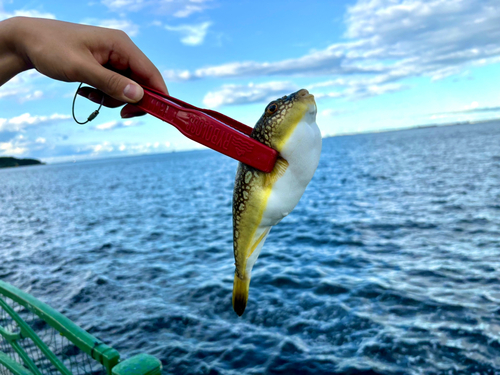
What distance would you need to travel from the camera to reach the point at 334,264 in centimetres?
1248

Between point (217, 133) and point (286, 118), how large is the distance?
313 mm

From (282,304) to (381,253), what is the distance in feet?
17.4

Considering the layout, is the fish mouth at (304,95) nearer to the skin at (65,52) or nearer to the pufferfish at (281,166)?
the pufferfish at (281,166)

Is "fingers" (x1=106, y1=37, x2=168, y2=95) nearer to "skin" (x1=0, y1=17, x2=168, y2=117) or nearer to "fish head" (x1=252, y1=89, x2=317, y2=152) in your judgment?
"skin" (x1=0, y1=17, x2=168, y2=117)

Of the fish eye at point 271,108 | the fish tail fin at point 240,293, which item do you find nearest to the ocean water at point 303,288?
the fish tail fin at point 240,293

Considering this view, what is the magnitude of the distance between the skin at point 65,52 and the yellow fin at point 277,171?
972mm

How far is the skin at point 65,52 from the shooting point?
205 cm

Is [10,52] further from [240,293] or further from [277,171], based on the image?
[240,293]

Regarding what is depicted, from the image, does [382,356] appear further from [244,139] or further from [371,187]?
[371,187]

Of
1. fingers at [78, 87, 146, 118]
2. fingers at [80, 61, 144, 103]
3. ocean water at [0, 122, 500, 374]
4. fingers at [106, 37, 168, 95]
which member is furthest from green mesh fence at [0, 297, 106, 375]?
fingers at [80, 61, 144, 103]

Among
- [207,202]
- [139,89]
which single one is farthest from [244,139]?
[207,202]

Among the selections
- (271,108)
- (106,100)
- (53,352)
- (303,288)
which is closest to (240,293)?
(271,108)

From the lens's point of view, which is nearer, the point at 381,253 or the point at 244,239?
the point at 244,239

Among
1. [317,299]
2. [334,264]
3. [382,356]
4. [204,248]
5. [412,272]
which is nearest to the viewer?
[382,356]
